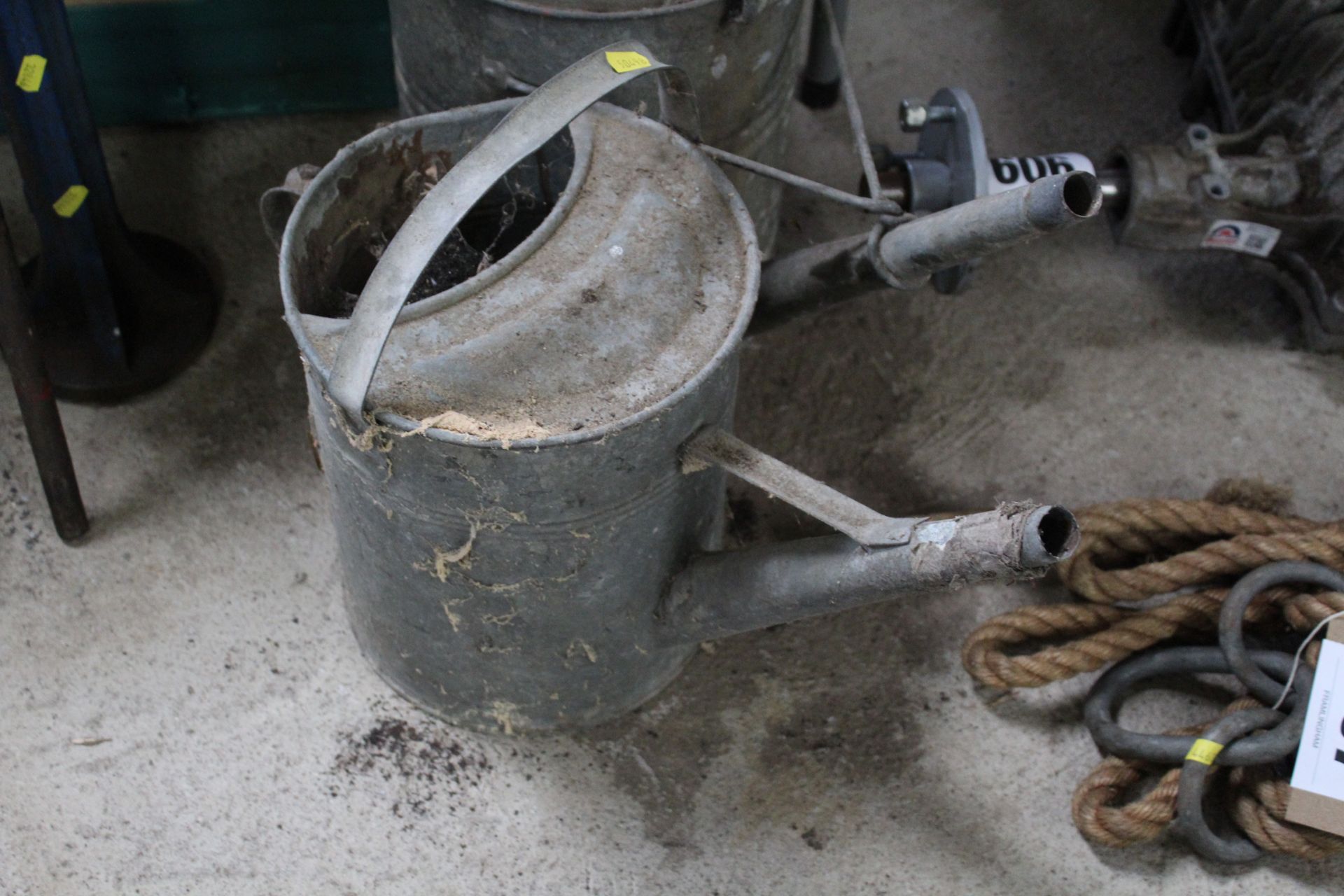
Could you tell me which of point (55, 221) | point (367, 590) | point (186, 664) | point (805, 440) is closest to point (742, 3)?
point (805, 440)

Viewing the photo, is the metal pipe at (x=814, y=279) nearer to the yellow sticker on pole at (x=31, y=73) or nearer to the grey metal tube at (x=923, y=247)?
the grey metal tube at (x=923, y=247)

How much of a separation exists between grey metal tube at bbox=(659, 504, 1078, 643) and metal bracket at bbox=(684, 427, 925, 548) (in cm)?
2

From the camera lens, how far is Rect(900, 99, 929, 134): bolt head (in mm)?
1629

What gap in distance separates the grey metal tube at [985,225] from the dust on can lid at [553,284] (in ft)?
0.50

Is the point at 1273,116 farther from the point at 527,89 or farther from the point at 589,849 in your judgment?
the point at 589,849

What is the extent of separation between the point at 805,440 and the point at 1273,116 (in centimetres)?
83

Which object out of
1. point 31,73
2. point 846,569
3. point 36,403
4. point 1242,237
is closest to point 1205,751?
point 846,569

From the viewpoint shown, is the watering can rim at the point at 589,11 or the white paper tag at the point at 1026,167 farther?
the white paper tag at the point at 1026,167

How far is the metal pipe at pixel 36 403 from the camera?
1520mm

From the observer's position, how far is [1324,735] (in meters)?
1.52

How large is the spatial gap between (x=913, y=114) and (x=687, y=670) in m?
0.73

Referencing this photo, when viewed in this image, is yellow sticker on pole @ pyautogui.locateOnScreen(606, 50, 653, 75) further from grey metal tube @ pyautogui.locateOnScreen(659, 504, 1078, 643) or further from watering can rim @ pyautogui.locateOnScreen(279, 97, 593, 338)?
→ grey metal tube @ pyautogui.locateOnScreen(659, 504, 1078, 643)

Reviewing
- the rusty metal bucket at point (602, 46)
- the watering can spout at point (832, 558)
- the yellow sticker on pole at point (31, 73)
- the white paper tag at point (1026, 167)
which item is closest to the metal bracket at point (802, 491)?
the watering can spout at point (832, 558)

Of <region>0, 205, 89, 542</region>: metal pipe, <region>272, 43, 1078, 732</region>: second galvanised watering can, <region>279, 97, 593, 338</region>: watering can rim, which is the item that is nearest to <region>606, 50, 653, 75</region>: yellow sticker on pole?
<region>272, 43, 1078, 732</region>: second galvanised watering can
